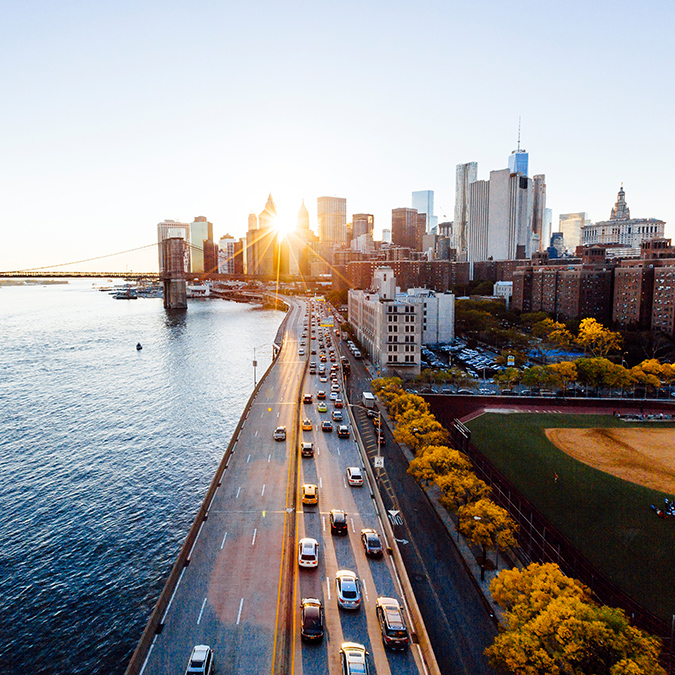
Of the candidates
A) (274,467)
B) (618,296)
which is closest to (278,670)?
(274,467)

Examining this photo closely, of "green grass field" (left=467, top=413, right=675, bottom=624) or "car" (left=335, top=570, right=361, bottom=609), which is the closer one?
"car" (left=335, top=570, right=361, bottom=609)

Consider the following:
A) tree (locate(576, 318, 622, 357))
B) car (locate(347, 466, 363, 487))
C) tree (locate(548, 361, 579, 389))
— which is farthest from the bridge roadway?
tree (locate(576, 318, 622, 357))

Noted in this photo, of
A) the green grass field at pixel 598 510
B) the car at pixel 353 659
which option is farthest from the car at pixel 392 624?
the green grass field at pixel 598 510

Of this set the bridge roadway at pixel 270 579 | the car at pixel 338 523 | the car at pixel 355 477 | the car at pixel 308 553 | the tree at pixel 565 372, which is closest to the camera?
the bridge roadway at pixel 270 579

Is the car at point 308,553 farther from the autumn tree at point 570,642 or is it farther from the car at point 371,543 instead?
the autumn tree at point 570,642

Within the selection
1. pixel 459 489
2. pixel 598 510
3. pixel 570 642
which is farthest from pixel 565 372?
pixel 570 642

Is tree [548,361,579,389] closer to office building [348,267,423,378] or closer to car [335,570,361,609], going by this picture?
office building [348,267,423,378]

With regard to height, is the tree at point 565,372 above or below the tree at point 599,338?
below
